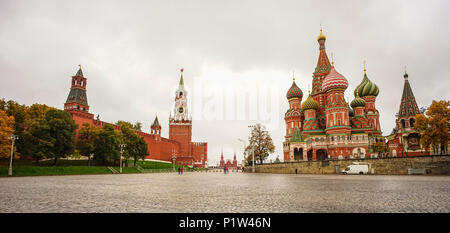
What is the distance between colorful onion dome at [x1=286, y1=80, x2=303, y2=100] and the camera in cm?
6462

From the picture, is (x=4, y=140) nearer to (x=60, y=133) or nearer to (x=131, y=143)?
(x=60, y=133)

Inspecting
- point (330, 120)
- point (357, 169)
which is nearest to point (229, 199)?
point (357, 169)

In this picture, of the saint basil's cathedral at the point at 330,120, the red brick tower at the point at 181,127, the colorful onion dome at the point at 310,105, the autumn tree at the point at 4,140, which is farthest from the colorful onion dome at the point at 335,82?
the red brick tower at the point at 181,127

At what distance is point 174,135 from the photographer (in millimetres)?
111188

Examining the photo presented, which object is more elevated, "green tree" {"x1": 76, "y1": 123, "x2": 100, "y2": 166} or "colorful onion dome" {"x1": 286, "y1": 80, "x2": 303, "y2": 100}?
"colorful onion dome" {"x1": 286, "y1": 80, "x2": 303, "y2": 100}

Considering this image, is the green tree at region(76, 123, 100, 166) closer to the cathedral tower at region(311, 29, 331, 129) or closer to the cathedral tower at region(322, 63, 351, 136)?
the cathedral tower at region(322, 63, 351, 136)

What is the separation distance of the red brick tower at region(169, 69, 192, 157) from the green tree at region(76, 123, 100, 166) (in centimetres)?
5983

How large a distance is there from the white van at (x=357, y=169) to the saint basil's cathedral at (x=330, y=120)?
11.2 meters

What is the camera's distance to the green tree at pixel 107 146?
44.2 metres

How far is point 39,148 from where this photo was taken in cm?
3553

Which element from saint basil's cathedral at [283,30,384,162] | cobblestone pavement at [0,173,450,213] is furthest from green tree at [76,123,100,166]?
saint basil's cathedral at [283,30,384,162]

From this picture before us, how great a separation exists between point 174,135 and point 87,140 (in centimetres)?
6517

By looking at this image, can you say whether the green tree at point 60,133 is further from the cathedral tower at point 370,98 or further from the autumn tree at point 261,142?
the cathedral tower at point 370,98
